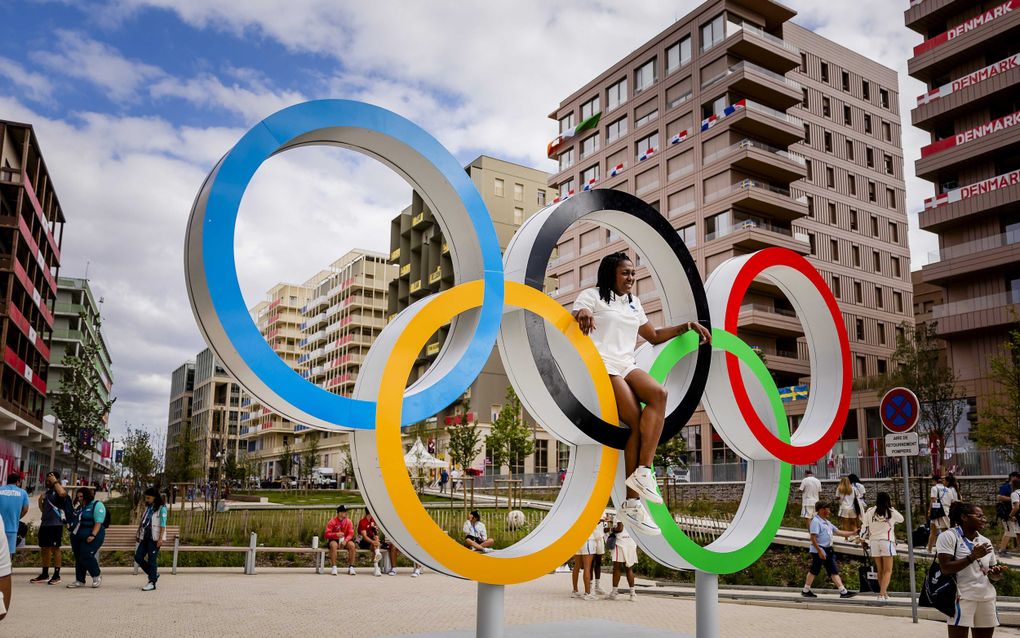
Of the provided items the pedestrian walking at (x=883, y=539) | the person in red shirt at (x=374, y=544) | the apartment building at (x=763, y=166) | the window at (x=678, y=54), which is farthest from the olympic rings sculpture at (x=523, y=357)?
the window at (x=678, y=54)

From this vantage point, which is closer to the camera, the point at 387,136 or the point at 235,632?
the point at 387,136

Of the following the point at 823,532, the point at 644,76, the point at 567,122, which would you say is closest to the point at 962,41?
the point at 644,76

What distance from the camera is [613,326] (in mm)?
7598

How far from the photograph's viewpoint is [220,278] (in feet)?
18.2

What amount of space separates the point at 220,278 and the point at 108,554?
1736 cm

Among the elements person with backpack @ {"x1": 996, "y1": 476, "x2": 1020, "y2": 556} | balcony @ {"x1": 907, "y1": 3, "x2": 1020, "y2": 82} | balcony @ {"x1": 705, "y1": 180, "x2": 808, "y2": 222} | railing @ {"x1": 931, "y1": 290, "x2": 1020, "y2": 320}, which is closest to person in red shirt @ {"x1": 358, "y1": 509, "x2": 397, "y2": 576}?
person with backpack @ {"x1": 996, "y1": 476, "x2": 1020, "y2": 556}

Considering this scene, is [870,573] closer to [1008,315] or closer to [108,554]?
[108,554]

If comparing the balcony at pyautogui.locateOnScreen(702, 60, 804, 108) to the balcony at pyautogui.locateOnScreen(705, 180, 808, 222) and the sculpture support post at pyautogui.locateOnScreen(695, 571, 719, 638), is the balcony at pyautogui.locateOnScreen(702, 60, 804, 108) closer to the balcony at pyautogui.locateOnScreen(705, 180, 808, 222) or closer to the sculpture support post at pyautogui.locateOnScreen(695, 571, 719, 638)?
the balcony at pyautogui.locateOnScreen(705, 180, 808, 222)

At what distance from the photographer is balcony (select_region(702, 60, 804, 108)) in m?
49.1

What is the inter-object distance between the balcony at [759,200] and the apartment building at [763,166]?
11 cm

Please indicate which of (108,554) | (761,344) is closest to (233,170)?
(108,554)

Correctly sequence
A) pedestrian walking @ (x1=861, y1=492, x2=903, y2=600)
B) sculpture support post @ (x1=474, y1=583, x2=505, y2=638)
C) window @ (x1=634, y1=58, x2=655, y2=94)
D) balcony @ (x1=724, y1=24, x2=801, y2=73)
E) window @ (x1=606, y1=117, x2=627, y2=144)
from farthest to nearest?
window @ (x1=606, y1=117, x2=627, y2=144) → window @ (x1=634, y1=58, x2=655, y2=94) → balcony @ (x1=724, y1=24, x2=801, y2=73) → pedestrian walking @ (x1=861, y1=492, x2=903, y2=600) → sculpture support post @ (x1=474, y1=583, x2=505, y2=638)

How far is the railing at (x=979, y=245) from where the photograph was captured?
123ft

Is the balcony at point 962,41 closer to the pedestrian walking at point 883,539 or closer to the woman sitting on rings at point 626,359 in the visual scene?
the pedestrian walking at point 883,539
